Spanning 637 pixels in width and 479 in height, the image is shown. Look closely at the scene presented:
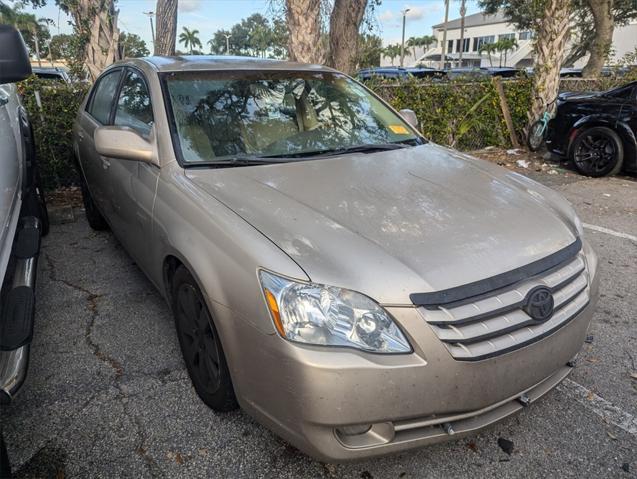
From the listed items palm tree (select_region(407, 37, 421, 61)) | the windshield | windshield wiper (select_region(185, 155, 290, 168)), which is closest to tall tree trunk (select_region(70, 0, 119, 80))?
the windshield

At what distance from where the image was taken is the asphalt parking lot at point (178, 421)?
80.4 inches

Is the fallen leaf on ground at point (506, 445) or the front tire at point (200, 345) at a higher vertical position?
the front tire at point (200, 345)

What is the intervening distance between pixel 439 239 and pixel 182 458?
1.43 metres

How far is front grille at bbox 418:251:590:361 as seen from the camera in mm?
1701

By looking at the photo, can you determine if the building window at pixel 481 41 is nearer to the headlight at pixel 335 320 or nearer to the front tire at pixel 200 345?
the front tire at pixel 200 345

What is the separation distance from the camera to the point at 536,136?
Answer: 8531 millimetres

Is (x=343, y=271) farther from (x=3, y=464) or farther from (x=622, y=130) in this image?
(x=622, y=130)

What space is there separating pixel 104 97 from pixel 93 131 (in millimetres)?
301

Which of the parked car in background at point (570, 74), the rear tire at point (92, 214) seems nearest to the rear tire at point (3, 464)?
the rear tire at point (92, 214)

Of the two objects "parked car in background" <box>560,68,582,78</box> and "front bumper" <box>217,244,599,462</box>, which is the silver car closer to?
"front bumper" <box>217,244,599,462</box>

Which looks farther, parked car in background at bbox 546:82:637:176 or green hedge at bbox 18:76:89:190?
parked car in background at bbox 546:82:637:176

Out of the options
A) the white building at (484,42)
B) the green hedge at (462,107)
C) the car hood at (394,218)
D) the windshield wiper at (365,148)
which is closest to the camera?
the car hood at (394,218)

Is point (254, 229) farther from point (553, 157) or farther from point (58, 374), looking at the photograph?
point (553, 157)

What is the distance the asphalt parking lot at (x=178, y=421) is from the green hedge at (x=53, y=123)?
9.08 ft
